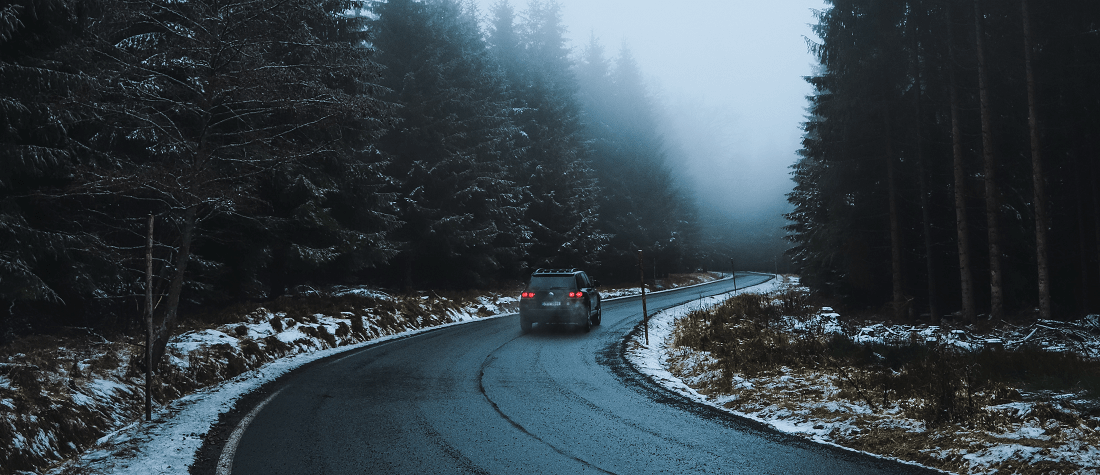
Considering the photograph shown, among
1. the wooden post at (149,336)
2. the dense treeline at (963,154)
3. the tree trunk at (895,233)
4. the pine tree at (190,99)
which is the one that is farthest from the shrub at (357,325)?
the tree trunk at (895,233)

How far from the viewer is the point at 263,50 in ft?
37.3

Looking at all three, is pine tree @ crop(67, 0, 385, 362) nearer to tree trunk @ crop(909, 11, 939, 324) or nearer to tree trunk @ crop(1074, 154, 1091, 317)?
tree trunk @ crop(909, 11, 939, 324)

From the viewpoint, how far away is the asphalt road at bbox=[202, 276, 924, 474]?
213 inches

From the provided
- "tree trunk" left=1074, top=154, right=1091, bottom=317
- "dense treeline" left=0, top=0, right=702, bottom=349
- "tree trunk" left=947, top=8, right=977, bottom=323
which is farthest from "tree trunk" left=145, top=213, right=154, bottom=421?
"tree trunk" left=1074, top=154, right=1091, bottom=317

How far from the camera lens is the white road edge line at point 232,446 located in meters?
5.46

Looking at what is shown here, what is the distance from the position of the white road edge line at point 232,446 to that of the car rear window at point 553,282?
940 centimetres

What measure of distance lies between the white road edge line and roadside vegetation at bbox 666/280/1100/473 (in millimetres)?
5885

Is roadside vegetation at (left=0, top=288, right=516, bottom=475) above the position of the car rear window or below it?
below

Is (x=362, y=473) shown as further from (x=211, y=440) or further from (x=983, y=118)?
(x=983, y=118)

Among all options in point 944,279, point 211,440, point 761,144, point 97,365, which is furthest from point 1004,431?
point 761,144

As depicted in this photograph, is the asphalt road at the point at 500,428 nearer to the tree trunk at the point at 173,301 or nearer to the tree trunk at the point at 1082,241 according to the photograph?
the tree trunk at the point at 173,301

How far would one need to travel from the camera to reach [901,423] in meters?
6.43

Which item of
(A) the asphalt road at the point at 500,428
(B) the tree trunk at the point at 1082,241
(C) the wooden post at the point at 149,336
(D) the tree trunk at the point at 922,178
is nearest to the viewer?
(A) the asphalt road at the point at 500,428

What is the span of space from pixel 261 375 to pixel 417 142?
658 inches
